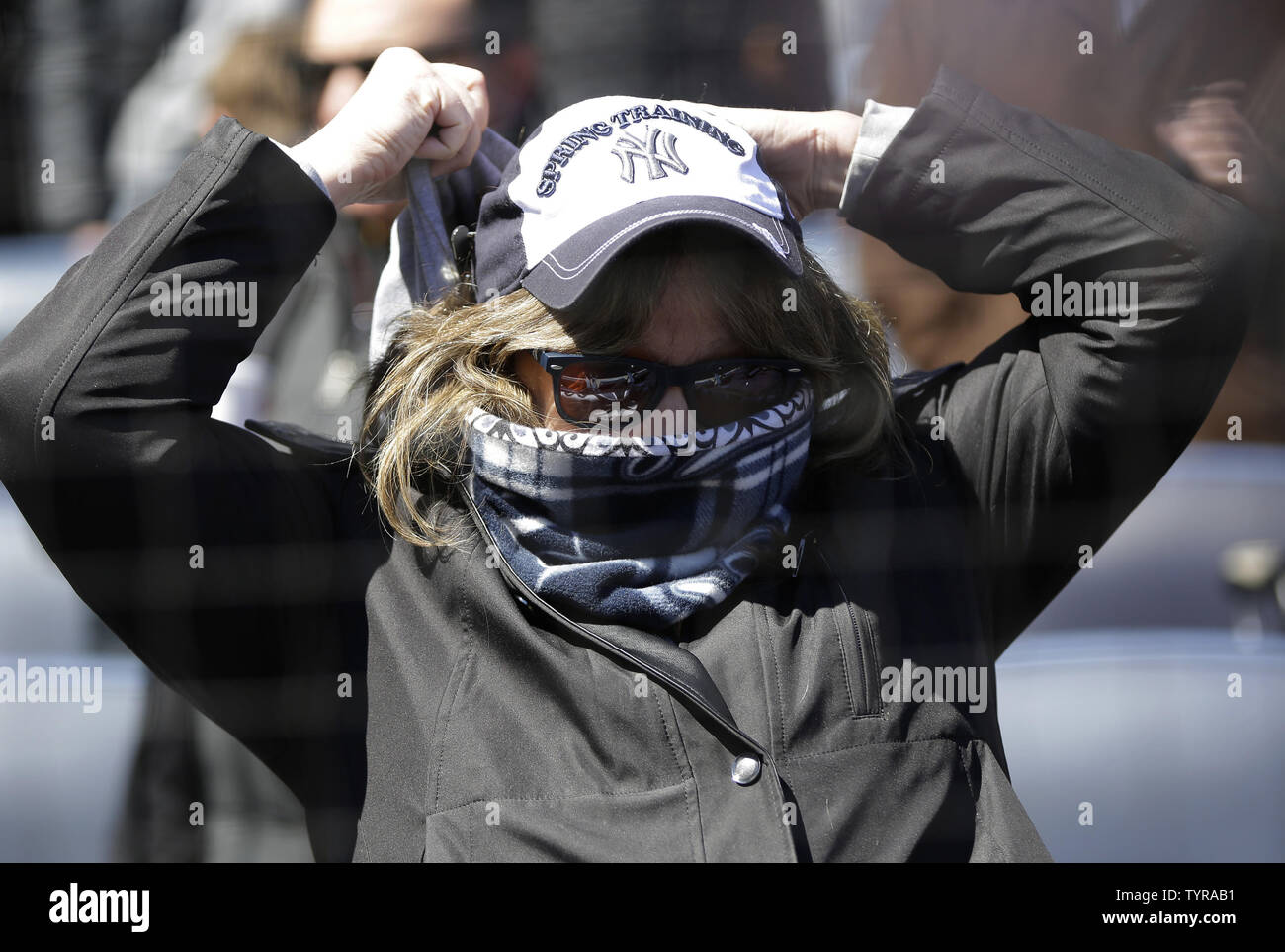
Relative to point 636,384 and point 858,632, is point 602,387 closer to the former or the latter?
point 636,384

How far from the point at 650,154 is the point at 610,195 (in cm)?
6

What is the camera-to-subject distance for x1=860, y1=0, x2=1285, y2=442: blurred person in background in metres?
1.24

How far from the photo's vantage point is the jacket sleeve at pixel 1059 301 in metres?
1.03

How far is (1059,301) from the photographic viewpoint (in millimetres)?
1065

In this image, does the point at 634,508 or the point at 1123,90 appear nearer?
the point at 634,508

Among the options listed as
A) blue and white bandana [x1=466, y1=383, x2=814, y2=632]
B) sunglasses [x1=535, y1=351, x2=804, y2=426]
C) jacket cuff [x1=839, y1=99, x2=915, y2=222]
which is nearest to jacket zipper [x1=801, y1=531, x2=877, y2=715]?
blue and white bandana [x1=466, y1=383, x2=814, y2=632]

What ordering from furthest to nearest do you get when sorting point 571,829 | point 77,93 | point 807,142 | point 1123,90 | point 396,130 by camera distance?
point 77,93, point 1123,90, point 807,142, point 396,130, point 571,829

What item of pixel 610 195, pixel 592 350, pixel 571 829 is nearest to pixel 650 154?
pixel 610 195

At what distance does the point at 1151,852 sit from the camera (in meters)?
1.51

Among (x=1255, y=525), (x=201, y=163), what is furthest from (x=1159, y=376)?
(x=201, y=163)

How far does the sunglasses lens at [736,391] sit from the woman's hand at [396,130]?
13.4 inches

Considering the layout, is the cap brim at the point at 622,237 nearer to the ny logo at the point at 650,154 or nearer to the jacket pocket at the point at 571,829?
the ny logo at the point at 650,154

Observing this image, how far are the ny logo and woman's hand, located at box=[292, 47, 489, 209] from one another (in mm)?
172

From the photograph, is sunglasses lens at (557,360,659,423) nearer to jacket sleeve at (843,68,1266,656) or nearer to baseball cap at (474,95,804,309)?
baseball cap at (474,95,804,309)
